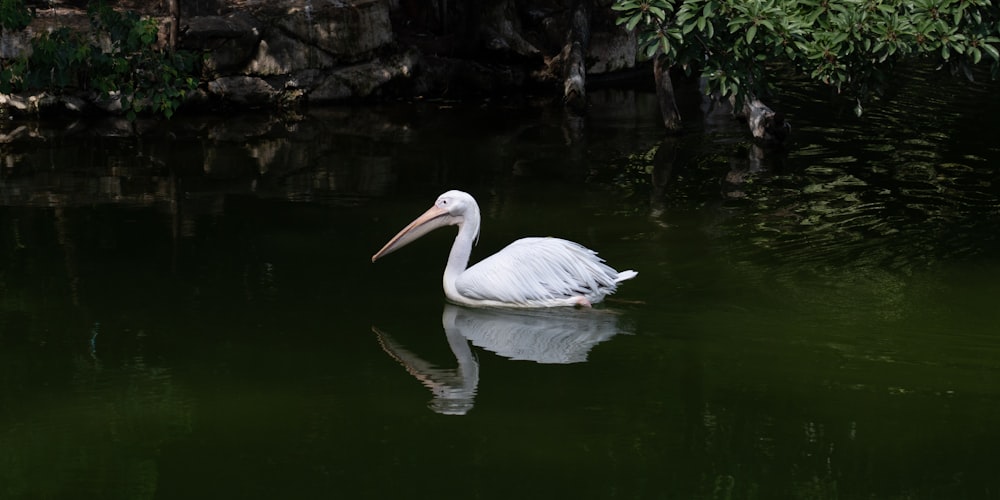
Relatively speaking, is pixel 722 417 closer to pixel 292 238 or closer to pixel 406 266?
pixel 406 266

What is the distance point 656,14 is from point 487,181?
13.4 feet

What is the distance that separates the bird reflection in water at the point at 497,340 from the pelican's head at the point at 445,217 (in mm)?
593

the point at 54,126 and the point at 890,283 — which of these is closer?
the point at 890,283

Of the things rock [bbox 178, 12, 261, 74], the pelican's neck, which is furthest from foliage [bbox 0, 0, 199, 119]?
the pelican's neck

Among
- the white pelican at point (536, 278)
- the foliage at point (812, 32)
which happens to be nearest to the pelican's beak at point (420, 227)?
the white pelican at point (536, 278)

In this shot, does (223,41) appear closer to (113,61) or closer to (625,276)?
(113,61)

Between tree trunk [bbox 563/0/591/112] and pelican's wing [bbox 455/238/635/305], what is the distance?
7.69 m

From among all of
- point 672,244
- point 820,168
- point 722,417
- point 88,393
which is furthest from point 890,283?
point 88,393

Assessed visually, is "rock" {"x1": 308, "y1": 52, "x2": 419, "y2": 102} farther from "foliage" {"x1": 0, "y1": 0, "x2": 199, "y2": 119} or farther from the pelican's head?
the pelican's head

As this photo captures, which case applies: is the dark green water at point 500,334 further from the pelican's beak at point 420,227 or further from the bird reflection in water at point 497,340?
the pelican's beak at point 420,227

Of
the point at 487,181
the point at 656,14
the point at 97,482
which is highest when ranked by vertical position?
the point at 656,14

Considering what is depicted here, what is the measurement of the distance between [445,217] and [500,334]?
109 cm

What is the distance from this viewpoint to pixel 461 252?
8188mm

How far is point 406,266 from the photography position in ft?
29.2
